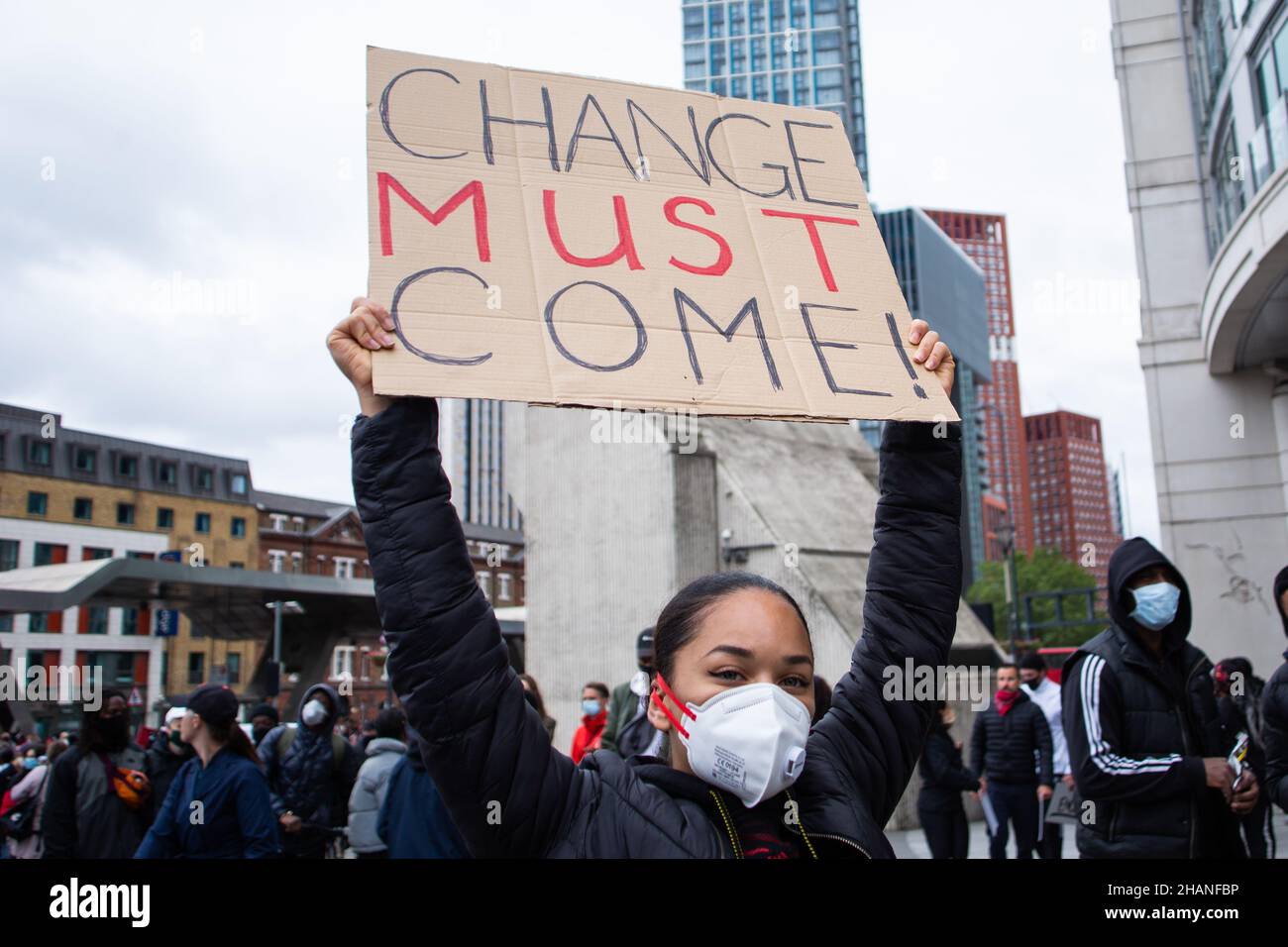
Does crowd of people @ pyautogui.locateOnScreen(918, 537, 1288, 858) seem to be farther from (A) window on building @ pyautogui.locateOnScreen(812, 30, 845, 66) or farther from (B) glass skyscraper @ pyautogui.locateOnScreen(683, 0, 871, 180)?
(A) window on building @ pyautogui.locateOnScreen(812, 30, 845, 66)

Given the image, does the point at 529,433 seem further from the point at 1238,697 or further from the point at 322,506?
the point at 322,506

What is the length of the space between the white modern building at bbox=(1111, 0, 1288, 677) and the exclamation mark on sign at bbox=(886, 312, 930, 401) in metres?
13.0

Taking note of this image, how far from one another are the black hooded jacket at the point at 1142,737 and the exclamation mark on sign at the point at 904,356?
2286 mm

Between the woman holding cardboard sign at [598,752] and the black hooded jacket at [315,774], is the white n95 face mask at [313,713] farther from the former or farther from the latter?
the woman holding cardboard sign at [598,752]

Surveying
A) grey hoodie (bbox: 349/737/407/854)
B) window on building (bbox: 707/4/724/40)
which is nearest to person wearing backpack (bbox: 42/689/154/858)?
grey hoodie (bbox: 349/737/407/854)

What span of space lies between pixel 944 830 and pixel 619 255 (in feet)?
24.6

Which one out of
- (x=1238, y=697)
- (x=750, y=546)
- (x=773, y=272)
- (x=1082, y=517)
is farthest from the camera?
(x=1082, y=517)

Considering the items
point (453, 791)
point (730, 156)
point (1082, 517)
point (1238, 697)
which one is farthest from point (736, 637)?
point (1082, 517)

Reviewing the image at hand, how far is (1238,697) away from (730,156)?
21.0 feet

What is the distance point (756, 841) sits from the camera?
5.77 ft

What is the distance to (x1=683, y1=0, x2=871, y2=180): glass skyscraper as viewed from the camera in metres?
39.4

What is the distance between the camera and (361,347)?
1896 millimetres

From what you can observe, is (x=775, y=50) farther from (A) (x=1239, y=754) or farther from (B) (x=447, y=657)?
(B) (x=447, y=657)

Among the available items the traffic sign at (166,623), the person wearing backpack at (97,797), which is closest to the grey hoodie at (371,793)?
the person wearing backpack at (97,797)
